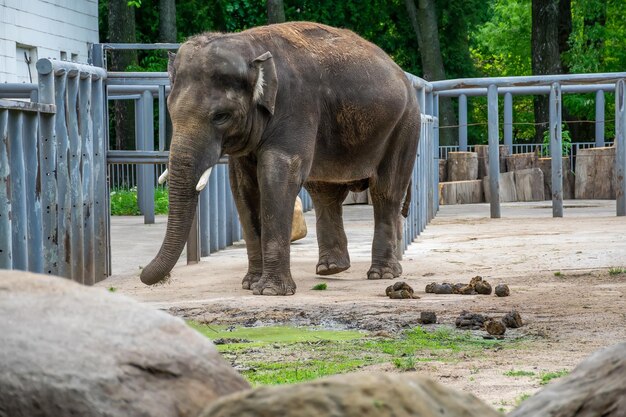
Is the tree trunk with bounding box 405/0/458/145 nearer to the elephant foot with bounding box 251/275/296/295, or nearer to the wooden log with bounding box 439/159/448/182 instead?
the wooden log with bounding box 439/159/448/182

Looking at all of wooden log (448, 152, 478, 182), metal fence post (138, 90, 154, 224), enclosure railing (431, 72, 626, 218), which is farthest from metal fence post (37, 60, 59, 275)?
wooden log (448, 152, 478, 182)

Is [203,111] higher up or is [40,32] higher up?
Result: [40,32]

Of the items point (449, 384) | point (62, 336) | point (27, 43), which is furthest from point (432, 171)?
point (62, 336)

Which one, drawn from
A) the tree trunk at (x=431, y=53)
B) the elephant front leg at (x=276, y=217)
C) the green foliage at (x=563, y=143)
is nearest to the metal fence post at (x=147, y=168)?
the elephant front leg at (x=276, y=217)

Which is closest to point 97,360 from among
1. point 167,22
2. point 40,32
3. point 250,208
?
point 250,208

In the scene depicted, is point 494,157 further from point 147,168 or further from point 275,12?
point 275,12

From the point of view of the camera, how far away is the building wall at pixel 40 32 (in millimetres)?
21641

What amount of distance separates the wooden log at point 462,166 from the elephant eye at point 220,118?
14555 mm

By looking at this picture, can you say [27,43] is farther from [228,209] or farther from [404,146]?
[404,146]

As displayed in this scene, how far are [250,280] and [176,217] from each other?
3.68ft

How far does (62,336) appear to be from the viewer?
3.59 m

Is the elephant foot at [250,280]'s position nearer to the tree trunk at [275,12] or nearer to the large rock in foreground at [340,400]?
the large rock in foreground at [340,400]

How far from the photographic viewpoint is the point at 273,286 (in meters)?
10.1

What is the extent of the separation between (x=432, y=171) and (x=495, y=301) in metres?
8.53
